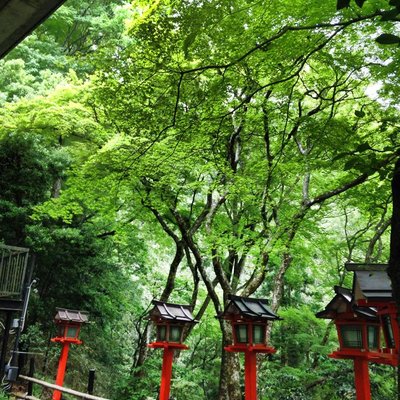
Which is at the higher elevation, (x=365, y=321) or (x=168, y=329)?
(x=365, y=321)

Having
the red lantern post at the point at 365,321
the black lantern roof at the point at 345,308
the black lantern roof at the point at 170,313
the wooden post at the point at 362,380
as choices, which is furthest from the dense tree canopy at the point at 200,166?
the wooden post at the point at 362,380

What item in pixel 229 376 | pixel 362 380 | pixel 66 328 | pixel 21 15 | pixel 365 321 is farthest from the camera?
pixel 66 328

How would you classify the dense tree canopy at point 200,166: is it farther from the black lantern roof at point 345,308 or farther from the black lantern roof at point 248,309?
the black lantern roof at point 345,308

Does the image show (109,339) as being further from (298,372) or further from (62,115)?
(62,115)

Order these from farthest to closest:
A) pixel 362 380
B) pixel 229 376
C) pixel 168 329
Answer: pixel 229 376
pixel 168 329
pixel 362 380

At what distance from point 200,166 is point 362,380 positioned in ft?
19.8

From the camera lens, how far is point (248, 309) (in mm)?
6395

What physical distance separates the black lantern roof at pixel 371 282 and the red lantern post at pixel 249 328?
85.2 inches

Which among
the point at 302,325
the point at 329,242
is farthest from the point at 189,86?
the point at 302,325

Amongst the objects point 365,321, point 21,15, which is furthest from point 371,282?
point 21,15

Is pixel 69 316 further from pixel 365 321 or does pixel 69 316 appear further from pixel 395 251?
pixel 395 251

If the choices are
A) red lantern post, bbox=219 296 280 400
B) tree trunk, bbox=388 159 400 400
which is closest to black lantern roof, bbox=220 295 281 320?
red lantern post, bbox=219 296 280 400

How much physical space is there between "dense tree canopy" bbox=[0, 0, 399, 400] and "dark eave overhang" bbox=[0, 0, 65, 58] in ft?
3.68

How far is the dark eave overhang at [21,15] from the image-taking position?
264cm
